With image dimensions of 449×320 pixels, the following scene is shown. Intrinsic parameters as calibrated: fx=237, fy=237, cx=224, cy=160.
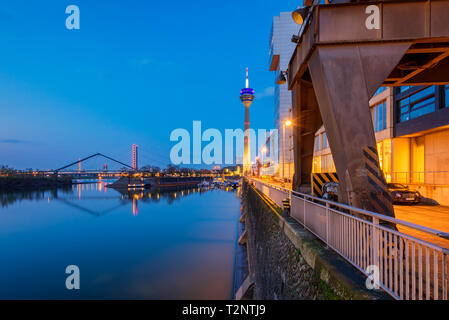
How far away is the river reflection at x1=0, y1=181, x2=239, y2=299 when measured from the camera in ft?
53.1

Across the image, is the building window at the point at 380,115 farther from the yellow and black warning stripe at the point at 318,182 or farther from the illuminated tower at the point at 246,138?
the illuminated tower at the point at 246,138

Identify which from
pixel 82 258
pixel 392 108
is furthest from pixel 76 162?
pixel 392 108

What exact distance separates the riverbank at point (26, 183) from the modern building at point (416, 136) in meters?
119

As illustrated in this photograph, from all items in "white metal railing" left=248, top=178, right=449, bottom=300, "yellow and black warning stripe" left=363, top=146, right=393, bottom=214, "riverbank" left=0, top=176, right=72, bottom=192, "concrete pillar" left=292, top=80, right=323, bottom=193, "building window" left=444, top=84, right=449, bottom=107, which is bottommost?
"riverbank" left=0, top=176, right=72, bottom=192

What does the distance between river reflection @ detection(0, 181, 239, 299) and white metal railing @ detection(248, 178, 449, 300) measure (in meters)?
12.1

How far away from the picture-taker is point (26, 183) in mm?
101625

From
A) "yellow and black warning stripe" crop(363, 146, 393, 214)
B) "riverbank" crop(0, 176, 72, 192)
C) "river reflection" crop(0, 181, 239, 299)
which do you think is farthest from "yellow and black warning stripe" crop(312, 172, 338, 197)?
"riverbank" crop(0, 176, 72, 192)

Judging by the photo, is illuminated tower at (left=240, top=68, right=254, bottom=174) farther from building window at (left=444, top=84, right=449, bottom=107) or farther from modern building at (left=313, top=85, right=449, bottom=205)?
building window at (left=444, top=84, right=449, bottom=107)

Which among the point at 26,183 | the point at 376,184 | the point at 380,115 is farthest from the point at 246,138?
the point at 376,184

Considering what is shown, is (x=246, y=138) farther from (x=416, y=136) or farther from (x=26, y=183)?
(x=416, y=136)

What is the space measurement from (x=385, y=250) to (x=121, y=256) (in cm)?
2495

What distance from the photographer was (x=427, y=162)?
671 inches

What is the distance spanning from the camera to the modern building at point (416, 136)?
1462 cm

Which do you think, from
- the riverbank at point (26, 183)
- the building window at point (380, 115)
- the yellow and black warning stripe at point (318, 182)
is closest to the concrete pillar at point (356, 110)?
the yellow and black warning stripe at point (318, 182)
